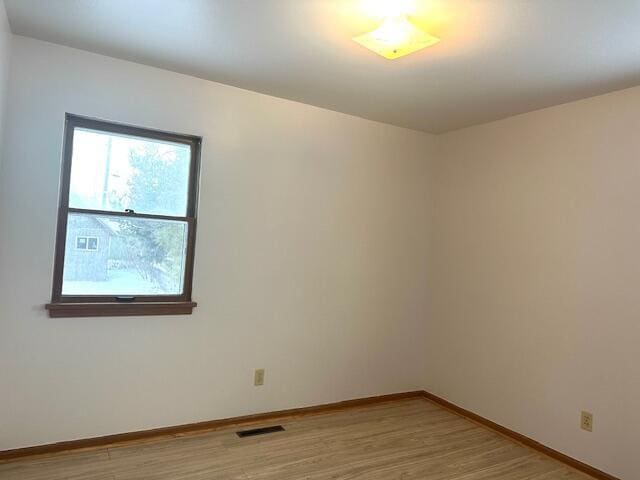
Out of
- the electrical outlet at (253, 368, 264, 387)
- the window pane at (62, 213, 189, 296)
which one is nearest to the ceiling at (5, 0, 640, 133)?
the window pane at (62, 213, 189, 296)

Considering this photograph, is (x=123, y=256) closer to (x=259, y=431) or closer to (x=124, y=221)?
(x=124, y=221)

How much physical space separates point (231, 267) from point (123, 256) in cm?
72

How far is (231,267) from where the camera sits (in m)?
3.18

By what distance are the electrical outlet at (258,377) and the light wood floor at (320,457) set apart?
0.36m

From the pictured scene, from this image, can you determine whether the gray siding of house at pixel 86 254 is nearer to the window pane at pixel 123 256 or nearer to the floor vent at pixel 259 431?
the window pane at pixel 123 256

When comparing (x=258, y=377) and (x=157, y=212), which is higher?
(x=157, y=212)

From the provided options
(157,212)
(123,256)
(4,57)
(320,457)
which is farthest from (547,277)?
(4,57)

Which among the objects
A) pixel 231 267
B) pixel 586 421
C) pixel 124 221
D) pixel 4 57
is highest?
pixel 4 57

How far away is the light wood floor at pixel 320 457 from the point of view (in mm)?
2502

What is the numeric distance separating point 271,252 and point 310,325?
0.68 metres

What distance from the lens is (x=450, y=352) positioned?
153 inches

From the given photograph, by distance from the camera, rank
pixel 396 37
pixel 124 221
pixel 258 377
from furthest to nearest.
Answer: pixel 258 377 → pixel 124 221 → pixel 396 37

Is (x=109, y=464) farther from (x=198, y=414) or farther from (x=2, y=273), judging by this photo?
(x=2, y=273)

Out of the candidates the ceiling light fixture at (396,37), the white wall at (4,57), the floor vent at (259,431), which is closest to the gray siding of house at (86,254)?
the white wall at (4,57)
